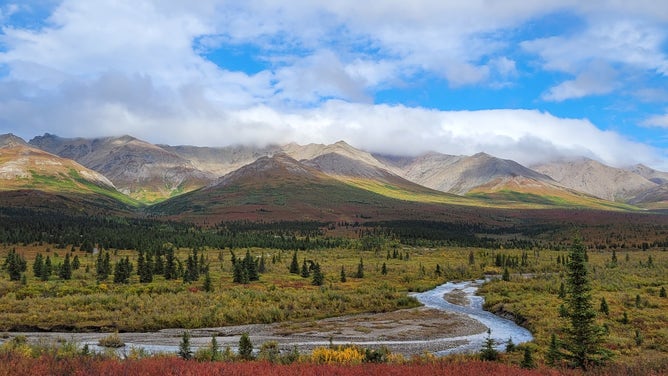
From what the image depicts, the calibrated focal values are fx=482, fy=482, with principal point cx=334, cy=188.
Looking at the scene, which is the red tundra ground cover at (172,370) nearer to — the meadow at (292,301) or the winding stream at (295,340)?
the meadow at (292,301)

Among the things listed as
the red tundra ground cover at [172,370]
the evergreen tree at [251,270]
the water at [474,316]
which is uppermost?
the red tundra ground cover at [172,370]

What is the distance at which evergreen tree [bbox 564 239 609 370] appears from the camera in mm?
23297

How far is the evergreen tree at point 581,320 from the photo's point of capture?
23297mm

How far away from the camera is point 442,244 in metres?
172

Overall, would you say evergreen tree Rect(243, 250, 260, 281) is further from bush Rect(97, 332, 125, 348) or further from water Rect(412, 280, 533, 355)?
bush Rect(97, 332, 125, 348)

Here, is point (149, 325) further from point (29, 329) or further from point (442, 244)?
point (442, 244)

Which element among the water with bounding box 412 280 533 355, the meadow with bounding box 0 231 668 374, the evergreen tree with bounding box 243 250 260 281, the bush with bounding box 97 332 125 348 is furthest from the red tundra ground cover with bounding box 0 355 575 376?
the evergreen tree with bounding box 243 250 260 281

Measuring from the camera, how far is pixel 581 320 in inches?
942

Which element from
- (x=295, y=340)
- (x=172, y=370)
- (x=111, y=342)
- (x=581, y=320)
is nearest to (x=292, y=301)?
(x=295, y=340)

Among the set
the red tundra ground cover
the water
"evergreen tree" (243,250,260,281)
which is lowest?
the water

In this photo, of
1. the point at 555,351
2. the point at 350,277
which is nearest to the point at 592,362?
the point at 555,351

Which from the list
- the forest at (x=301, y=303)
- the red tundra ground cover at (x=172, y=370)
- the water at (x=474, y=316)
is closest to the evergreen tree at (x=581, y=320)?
the forest at (x=301, y=303)

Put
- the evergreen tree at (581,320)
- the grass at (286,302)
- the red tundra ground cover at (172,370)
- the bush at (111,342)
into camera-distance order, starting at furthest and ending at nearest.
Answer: the grass at (286,302) → the bush at (111,342) → the evergreen tree at (581,320) → the red tundra ground cover at (172,370)

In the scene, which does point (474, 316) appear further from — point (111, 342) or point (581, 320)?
point (111, 342)
